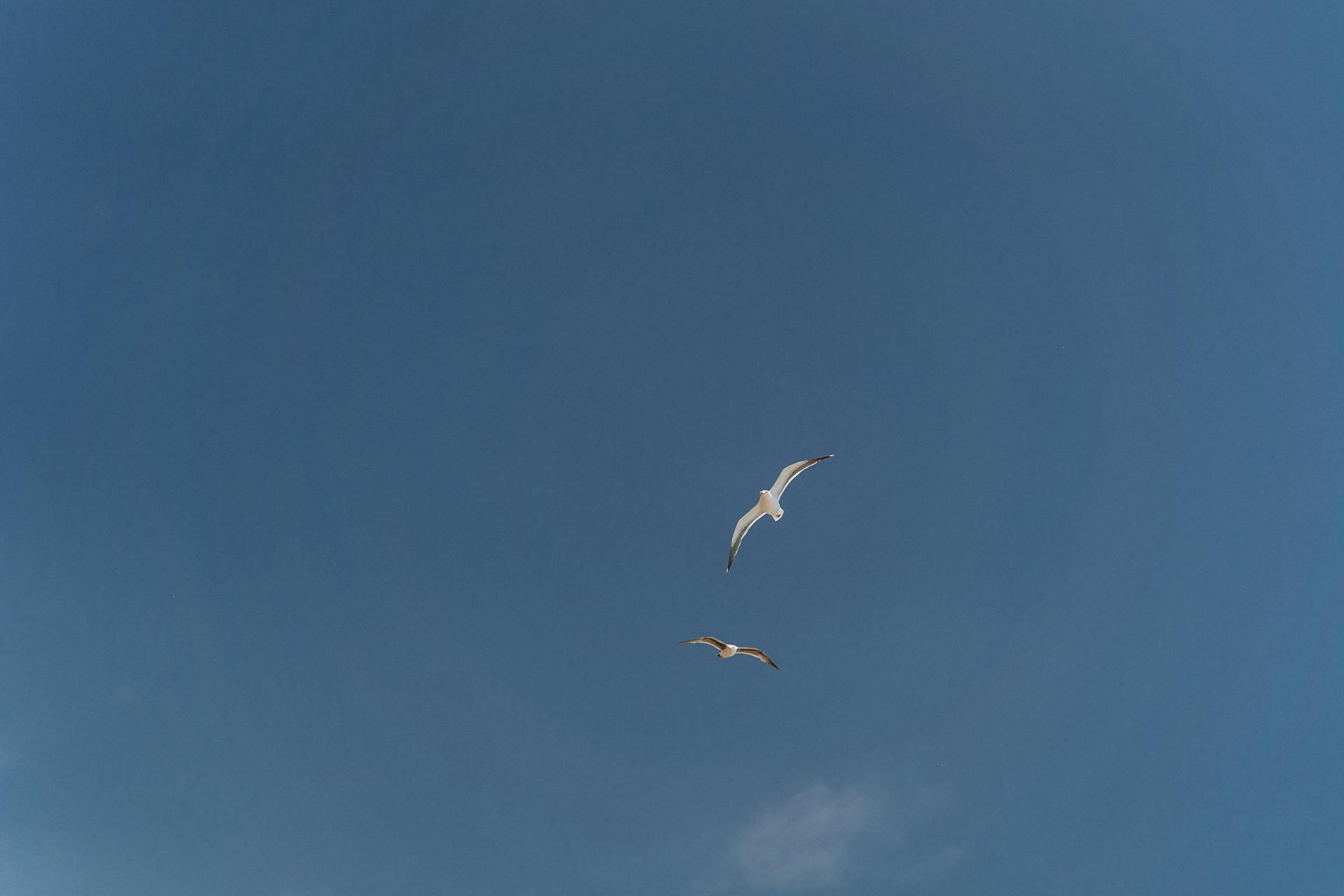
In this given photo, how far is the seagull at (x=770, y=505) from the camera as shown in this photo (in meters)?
39.1

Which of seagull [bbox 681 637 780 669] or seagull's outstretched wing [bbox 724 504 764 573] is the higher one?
seagull's outstretched wing [bbox 724 504 764 573]

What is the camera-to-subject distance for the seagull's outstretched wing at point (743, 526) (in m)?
39.8

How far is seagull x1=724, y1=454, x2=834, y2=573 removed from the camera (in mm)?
39062

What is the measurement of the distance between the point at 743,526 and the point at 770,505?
263 centimetres

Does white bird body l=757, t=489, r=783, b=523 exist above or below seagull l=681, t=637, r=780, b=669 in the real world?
above

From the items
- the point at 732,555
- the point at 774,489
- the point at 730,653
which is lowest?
the point at 730,653

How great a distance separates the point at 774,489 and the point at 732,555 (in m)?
4.44

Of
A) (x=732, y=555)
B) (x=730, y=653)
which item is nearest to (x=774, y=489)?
(x=732, y=555)

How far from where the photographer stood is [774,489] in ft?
131

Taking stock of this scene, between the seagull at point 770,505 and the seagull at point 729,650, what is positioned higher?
the seagull at point 770,505

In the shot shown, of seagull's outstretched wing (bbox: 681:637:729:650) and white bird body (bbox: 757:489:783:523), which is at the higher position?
white bird body (bbox: 757:489:783:523)

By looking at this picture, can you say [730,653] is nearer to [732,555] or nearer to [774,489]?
[732,555]

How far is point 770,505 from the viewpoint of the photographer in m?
39.0

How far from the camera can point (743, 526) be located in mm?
40844
